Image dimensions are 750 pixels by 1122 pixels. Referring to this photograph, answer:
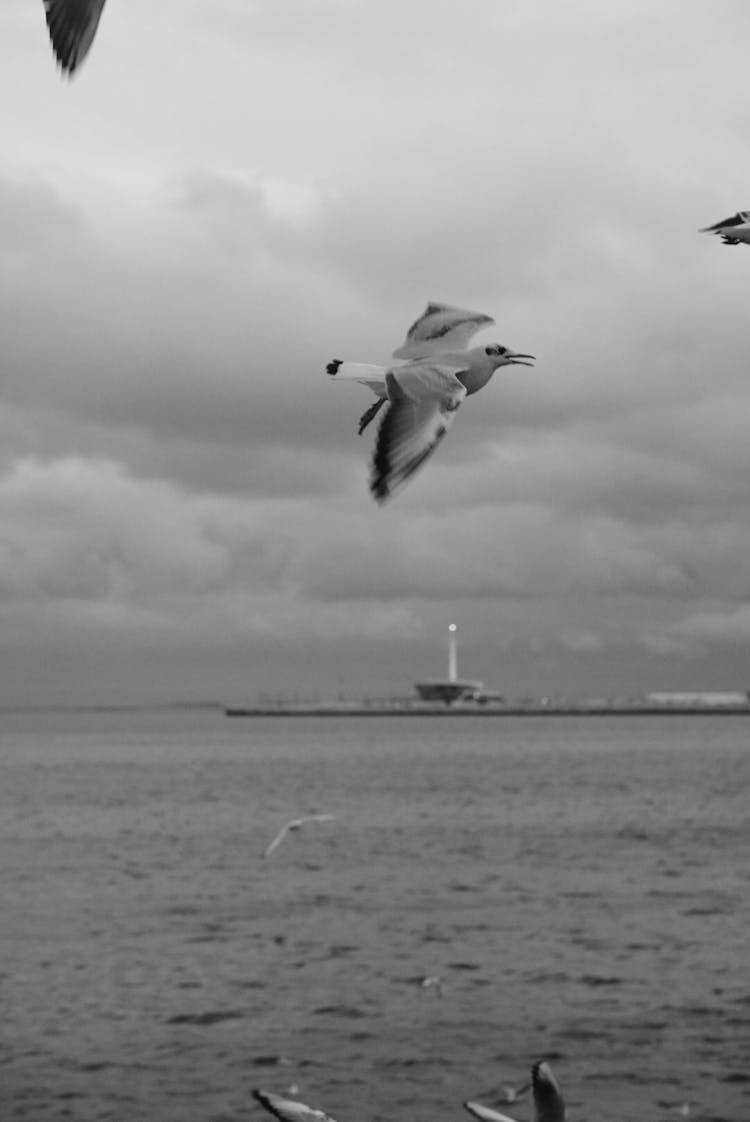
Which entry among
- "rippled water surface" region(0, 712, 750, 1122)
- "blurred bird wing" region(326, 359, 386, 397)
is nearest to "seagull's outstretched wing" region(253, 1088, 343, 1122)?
"blurred bird wing" region(326, 359, 386, 397)

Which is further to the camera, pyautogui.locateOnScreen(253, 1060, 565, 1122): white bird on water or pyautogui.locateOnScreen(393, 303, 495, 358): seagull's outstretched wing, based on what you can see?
pyautogui.locateOnScreen(253, 1060, 565, 1122): white bird on water

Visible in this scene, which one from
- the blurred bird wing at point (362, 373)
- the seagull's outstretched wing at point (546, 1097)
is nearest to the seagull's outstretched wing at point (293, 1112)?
Result: the seagull's outstretched wing at point (546, 1097)

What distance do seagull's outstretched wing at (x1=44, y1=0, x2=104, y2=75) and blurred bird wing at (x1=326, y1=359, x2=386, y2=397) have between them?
0.69 meters

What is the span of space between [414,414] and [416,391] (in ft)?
0.18

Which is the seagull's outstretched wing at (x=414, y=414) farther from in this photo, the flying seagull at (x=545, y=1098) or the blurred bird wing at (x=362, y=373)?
the flying seagull at (x=545, y=1098)

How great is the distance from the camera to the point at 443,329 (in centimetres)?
268

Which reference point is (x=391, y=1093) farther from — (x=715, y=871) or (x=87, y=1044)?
(x=715, y=871)

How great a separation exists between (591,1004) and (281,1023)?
10.5m

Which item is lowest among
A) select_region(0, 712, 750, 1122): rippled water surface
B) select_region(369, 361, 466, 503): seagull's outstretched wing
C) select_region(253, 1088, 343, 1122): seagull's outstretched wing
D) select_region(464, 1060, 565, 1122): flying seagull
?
select_region(0, 712, 750, 1122): rippled water surface

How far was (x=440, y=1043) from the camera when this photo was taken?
152ft

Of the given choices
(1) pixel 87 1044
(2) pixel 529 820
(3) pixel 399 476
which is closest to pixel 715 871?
(2) pixel 529 820

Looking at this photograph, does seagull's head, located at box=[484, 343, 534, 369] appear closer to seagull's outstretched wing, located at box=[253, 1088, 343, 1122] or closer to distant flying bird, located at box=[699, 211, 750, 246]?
distant flying bird, located at box=[699, 211, 750, 246]

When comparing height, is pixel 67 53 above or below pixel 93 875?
above

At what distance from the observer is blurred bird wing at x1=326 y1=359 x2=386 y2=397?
241 cm
